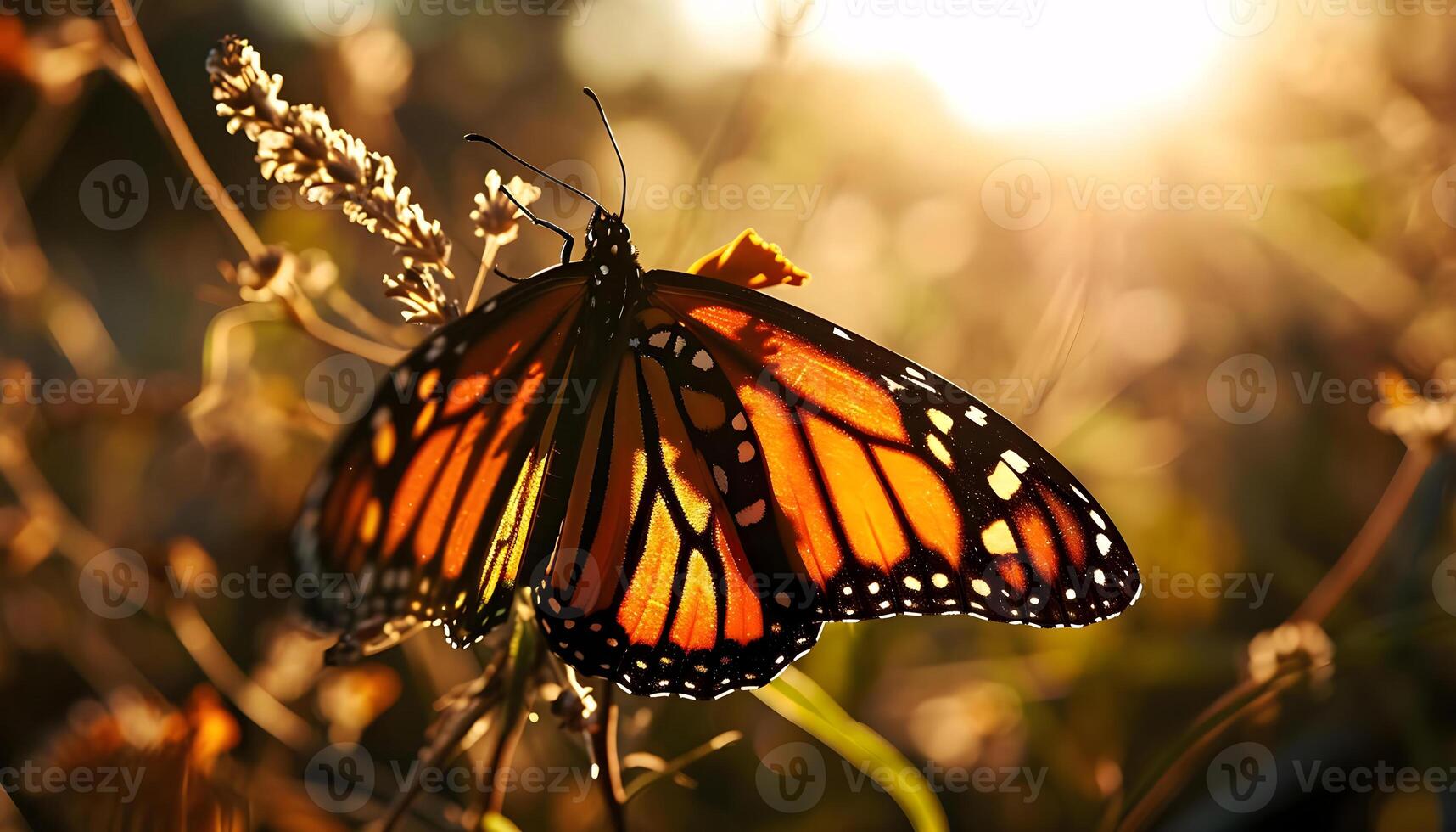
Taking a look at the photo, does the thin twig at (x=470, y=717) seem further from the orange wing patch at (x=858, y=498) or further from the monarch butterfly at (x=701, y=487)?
the orange wing patch at (x=858, y=498)

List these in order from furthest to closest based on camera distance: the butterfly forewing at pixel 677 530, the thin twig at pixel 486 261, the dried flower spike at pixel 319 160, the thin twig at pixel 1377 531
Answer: the thin twig at pixel 1377 531 < the butterfly forewing at pixel 677 530 < the thin twig at pixel 486 261 < the dried flower spike at pixel 319 160

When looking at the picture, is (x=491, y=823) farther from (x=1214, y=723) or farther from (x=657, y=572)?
(x=1214, y=723)

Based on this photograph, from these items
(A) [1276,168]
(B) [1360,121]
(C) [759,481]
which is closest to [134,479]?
(C) [759,481]

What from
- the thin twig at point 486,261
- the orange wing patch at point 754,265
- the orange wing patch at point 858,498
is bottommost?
the orange wing patch at point 858,498

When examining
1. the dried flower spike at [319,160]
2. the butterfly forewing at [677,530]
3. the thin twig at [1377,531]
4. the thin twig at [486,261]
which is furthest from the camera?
the thin twig at [1377,531]

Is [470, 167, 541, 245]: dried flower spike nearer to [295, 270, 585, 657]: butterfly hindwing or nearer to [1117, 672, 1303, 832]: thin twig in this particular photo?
[295, 270, 585, 657]: butterfly hindwing

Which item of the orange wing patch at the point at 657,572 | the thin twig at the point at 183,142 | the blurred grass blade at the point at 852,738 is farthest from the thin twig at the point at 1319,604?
the thin twig at the point at 183,142

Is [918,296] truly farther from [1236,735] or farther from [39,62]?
[39,62]
